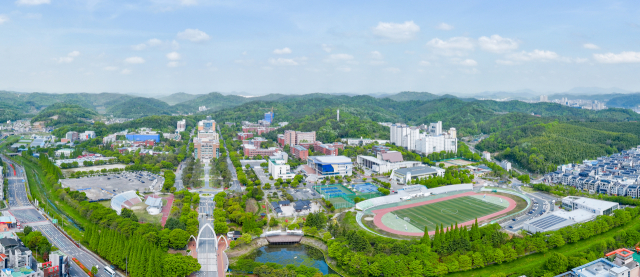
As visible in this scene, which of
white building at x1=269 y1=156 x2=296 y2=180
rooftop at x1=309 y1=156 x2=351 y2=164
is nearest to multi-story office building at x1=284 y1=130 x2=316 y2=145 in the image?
rooftop at x1=309 y1=156 x2=351 y2=164

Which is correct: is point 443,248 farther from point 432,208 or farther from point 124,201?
point 124,201

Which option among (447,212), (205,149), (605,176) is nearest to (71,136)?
(205,149)

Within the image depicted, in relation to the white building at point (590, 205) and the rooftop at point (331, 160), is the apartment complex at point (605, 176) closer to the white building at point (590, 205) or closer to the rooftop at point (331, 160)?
the white building at point (590, 205)

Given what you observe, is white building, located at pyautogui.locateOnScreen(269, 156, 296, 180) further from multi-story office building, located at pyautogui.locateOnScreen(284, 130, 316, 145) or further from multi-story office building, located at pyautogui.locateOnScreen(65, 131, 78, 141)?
multi-story office building, located at pyautogui.locateOnScreen(65, 131, 78, 141)

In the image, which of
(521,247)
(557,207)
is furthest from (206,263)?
(557,207)

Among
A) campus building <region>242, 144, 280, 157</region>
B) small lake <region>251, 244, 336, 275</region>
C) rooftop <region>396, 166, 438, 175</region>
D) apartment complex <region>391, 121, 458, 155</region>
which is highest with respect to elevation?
apartment complex <region>391, 121, 458, 155</region>

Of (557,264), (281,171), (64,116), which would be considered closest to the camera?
(557,264)
